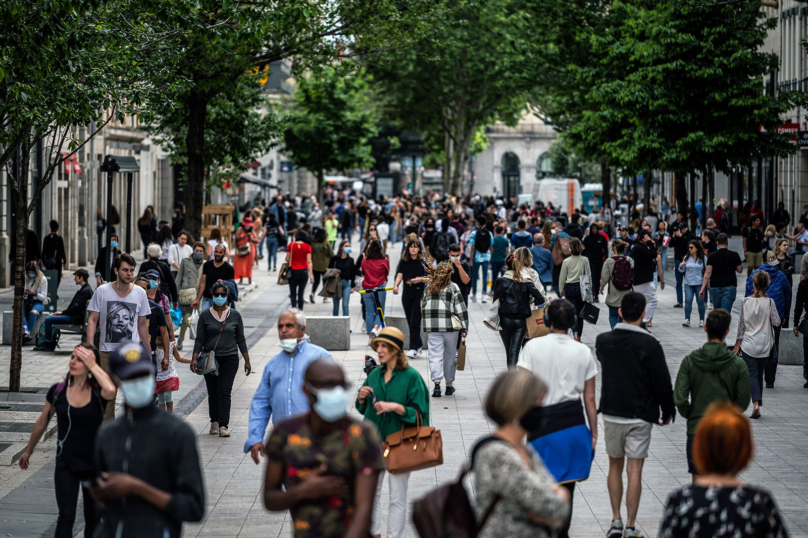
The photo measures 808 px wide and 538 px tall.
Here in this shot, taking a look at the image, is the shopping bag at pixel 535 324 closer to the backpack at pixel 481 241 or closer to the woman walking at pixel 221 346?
the woman walking at pixel 221 346

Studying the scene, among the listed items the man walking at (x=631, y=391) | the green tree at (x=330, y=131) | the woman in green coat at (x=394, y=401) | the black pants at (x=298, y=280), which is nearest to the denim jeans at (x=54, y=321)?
the black pants at (x=298, y=280)

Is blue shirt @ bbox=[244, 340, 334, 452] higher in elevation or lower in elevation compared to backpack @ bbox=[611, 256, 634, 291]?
lower

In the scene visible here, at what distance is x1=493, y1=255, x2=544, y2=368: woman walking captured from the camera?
1270cm

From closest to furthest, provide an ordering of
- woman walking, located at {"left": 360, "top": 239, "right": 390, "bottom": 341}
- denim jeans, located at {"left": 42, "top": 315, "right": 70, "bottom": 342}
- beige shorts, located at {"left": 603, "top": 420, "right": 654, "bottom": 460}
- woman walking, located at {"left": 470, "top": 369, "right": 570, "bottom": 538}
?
woman walking, located at {"left": 470, "top": 369, "right": 570, "bottom": 538}, beige shorts, located at {"left": 603, "top": 420, "right": 654, "bottom": 460}, denim jeans, located at {"left": 42, "top": 315, "right": 70, "bottom": 342}, woman walking, located at {"left": 360, "top": 239, "right": 390, "bottom": 341}

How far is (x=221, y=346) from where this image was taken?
10.5 m

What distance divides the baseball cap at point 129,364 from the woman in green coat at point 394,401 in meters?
2.16

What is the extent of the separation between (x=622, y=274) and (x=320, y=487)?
1252cm

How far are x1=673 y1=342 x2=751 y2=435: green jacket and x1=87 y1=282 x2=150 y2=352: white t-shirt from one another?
16.2ft

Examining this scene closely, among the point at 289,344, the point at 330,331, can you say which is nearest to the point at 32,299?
the point at 330,331

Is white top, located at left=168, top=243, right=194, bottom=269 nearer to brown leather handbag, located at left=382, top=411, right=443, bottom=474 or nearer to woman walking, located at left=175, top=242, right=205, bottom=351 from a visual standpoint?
woman walking, located at left=175, top=242, right=205, bottom=351

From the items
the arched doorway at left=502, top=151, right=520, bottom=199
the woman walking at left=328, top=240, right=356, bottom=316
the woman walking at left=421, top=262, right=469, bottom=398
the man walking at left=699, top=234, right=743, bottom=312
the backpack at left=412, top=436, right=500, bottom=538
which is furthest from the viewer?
the arched doorway at left=502, top=151, right=520, bottom=199

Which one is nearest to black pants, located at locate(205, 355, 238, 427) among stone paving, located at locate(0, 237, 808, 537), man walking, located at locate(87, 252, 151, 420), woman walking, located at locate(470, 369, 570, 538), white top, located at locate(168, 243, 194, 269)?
stone paving, located at locate(0, 237, 808, 537)

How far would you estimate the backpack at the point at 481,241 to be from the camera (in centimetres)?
2305

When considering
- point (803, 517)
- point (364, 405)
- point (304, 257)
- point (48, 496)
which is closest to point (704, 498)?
point (364, 405)
